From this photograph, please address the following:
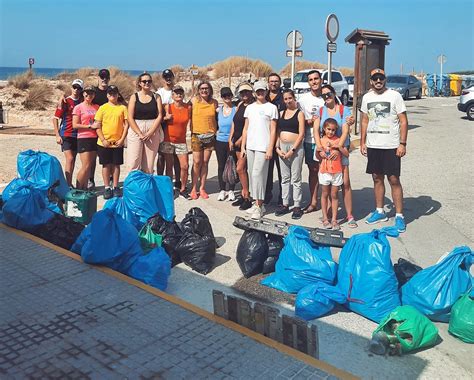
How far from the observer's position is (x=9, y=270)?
452 centimetres

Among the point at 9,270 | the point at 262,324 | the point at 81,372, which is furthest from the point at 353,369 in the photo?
the point at 9,270

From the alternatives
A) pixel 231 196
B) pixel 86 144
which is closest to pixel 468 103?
pixel 231 196

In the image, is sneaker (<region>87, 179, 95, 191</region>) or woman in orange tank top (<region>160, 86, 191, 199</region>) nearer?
woman in orange tank top (<region>160, 86, 191, 199</region>)

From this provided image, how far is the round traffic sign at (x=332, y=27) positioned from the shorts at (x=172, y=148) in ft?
17.9

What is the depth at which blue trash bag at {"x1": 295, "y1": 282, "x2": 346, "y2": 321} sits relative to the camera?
4.16 meters

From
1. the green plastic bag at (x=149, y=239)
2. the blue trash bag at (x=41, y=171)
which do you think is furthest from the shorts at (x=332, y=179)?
the blue trash bag at (x=41, y=171)

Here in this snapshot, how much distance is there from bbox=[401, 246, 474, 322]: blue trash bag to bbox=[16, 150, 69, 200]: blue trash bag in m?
4.63

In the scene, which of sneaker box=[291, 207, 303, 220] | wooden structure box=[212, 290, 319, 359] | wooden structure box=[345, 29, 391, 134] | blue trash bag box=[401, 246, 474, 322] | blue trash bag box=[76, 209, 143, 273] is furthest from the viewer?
wooden structure box=[345, 29, 391, 134]

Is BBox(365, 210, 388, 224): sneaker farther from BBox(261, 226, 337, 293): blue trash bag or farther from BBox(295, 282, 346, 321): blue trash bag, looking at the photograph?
BBox(295, 282, 346, 321): blue trash bag

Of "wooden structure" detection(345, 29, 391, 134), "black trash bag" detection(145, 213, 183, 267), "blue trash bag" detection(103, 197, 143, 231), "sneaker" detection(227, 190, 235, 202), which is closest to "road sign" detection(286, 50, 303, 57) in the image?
"wooden structure" detection(345, 29, 391, 134)

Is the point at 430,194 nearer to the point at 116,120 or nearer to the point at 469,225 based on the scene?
the point at 469,225

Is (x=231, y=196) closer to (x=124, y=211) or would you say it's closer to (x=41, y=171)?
(x=124, y=211)

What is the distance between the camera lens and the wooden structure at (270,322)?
10.8ft

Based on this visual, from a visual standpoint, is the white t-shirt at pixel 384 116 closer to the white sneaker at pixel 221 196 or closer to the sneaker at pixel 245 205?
the sneaker at pixel 245 205
